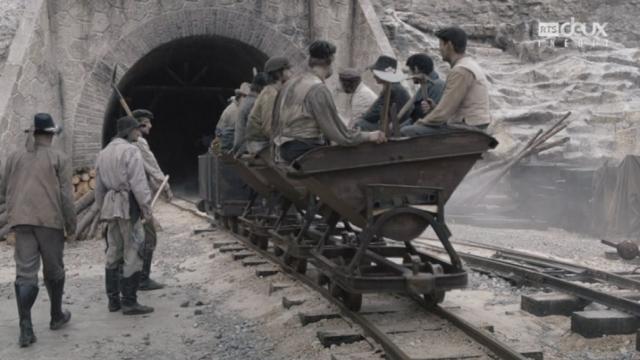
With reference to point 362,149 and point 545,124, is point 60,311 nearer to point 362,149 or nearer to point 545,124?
point 362,149

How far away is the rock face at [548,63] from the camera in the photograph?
674 inches

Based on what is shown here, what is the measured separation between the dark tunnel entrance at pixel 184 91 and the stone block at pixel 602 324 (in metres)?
10.2

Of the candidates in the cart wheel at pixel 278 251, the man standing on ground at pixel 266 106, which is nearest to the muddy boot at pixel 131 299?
the man standing on ground at pixel 266 106

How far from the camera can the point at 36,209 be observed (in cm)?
555

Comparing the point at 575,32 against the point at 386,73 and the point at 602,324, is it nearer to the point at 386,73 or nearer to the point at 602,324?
the point at 602,324

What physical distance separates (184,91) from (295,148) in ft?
49.8

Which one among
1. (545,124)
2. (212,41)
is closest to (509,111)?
(545,124)

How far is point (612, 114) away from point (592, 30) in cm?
833

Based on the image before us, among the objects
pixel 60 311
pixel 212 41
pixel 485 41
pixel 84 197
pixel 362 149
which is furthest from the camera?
pixel 485 41

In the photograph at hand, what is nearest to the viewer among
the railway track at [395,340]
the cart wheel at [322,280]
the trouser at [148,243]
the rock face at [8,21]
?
the railway track at [395,340]

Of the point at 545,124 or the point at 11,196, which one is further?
the point at 545,124

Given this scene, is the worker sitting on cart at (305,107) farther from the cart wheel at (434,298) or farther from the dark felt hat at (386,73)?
the cart wheel at (434,298)

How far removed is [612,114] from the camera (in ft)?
58.1

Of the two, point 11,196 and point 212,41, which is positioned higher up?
point 212,41
